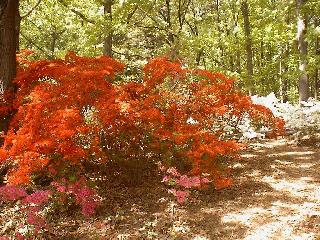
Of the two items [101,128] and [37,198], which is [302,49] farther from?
[37,198]

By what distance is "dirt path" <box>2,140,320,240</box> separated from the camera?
681cm

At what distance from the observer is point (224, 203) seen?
7.88m

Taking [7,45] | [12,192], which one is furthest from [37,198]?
[7,45]

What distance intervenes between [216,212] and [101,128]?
2782 mm

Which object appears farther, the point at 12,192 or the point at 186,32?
the point at 186,32

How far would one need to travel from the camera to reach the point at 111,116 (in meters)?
Answer: 7.31

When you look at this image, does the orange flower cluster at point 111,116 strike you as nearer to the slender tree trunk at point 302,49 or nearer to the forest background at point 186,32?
the forest background at point 186,32

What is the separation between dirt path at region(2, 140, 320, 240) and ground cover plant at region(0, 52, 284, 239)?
394mm

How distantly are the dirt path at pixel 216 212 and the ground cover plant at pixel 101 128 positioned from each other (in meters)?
0.39

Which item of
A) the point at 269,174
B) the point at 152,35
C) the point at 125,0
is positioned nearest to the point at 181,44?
the point at 125,0

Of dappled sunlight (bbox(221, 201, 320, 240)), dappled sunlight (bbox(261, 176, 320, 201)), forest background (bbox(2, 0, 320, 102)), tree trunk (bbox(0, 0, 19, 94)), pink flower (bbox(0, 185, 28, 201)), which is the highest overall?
forest background (bbox(2, 0, 320, 102))

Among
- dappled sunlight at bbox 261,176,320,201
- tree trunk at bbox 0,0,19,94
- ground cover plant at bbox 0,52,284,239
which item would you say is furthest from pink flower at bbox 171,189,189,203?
tree trunk at bbox 0,0,19,94

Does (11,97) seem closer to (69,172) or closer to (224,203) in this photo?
(69,172)

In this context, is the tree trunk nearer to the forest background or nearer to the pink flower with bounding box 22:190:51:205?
the pink flower with bounding box 22:190:51:205
